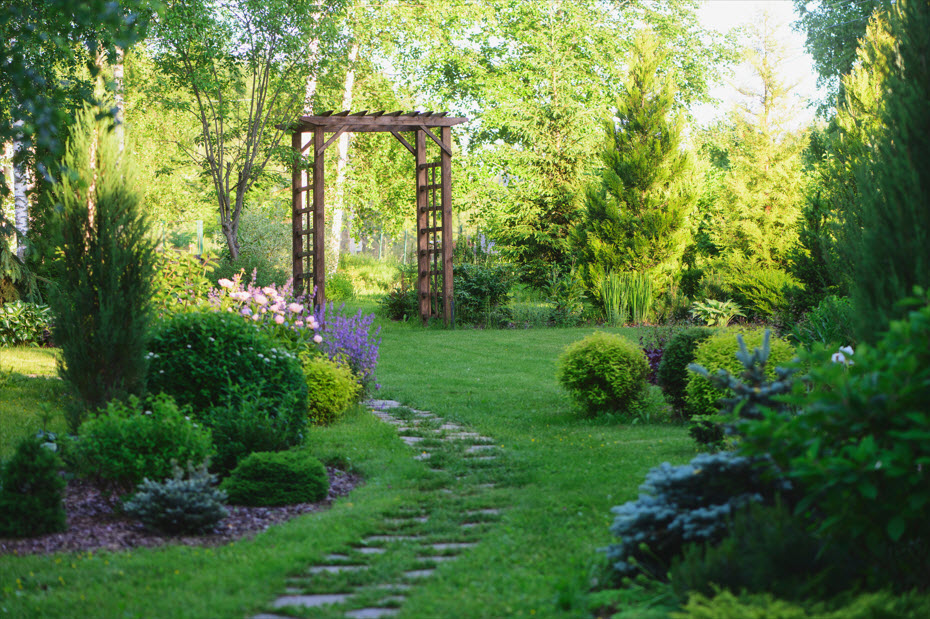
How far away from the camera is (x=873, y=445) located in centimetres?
246

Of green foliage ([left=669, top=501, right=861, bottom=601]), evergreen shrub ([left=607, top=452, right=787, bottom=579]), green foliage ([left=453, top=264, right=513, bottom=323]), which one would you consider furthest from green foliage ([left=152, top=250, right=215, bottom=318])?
green foliage ([left=453, top=264, right=513, bottom=323])

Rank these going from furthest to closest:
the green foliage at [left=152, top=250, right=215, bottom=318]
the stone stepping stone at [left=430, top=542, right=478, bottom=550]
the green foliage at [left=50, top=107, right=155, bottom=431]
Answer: the green foliage at [left=152, top=250, right=215, bottom=318], the green foliage at [left=50, top=107, right=155, bottom=431], the stone stepping stone at [left=430, top=542, right=478, bottom=550]

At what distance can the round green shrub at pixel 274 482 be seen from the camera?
462 cm

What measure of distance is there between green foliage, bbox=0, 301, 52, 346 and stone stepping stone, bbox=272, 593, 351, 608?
996 centimetres

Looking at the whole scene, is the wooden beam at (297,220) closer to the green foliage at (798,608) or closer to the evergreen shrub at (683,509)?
the evergreen shrub at (683,509)

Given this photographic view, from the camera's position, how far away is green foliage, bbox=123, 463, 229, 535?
4020 millimetres

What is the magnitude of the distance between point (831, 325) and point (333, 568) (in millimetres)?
6090

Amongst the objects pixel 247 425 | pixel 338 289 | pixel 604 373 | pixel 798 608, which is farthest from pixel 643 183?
pixel 798 608

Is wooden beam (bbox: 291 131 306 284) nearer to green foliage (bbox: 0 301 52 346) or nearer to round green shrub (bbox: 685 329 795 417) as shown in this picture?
green foliage (bbox: 0 301 52 346)

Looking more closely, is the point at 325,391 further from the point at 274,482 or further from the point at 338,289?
the point at 338,289

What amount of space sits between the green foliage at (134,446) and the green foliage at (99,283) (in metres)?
0.44

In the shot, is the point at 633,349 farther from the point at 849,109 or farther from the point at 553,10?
the point at 553,10

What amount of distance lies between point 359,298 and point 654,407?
1658cm

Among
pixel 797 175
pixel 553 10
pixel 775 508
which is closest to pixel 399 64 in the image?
pixel 553 10
